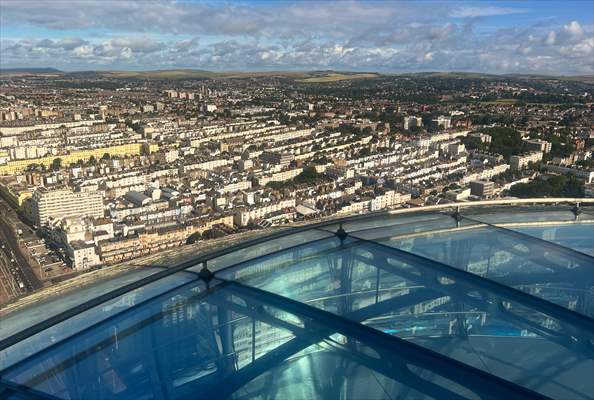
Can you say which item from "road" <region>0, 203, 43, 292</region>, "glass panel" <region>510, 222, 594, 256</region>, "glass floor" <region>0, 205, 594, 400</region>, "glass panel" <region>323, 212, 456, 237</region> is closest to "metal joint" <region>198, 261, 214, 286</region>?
"glass floor" <region>0, 205, 594, 400</region>

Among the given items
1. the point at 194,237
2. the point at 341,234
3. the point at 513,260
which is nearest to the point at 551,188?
the point at 194,237

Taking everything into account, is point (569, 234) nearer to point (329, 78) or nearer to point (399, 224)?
point (399, 224)

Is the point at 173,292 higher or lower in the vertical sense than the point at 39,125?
higher

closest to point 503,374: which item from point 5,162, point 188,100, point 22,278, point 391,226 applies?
point 391,226

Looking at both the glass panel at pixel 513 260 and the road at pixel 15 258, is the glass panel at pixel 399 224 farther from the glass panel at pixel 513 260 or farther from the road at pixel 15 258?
the road at pixel 15 258

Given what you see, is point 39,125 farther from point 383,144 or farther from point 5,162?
point 383,144

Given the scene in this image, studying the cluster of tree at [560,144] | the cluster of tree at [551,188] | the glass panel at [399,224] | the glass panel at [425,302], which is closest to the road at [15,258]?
the glass panel at [399,224]
